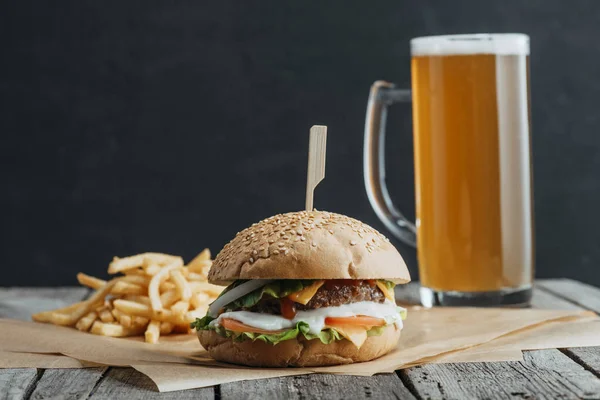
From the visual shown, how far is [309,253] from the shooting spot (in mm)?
2215

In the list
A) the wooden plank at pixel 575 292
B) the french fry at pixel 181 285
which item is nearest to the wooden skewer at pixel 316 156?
the french fry at pixel 181 285

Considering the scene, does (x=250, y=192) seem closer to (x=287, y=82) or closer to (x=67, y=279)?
(x=287, y=82)

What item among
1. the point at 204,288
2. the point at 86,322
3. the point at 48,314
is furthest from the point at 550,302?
the point at 48,314

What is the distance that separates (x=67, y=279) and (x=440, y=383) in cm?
261

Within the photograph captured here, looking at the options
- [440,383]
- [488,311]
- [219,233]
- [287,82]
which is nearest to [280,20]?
[287,82]

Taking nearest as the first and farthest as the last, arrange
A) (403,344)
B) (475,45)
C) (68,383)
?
(68,383) → (403,344) → (475,45)

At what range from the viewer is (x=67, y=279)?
4.20m

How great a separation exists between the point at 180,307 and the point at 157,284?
139mm

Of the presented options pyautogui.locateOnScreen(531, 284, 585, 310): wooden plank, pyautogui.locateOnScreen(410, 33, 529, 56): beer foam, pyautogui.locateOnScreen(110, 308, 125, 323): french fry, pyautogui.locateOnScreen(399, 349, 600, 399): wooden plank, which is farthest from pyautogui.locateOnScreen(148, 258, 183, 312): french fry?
pyautogui.locateOnScreen(531, 284, 585, 310): wooden plank

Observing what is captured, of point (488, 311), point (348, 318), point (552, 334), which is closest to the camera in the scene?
point (348, 318)

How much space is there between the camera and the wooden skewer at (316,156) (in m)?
2.48

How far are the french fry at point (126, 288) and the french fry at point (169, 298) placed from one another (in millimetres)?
86

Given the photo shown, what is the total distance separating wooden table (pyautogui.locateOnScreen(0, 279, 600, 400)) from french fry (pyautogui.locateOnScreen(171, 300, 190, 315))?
47 cm

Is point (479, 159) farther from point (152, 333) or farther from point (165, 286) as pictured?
point (152, 333)
